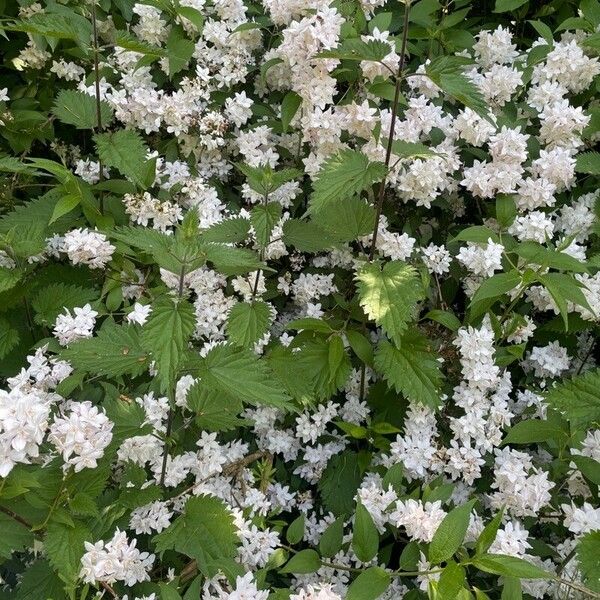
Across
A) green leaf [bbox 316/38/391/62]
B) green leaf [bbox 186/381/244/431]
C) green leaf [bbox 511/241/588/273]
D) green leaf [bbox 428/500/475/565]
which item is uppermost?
green leaf [bbox 316/38/391/62]

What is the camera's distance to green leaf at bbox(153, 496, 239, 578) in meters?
1.77

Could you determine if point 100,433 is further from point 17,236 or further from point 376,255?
point 376,255

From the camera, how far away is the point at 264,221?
7.07 feet

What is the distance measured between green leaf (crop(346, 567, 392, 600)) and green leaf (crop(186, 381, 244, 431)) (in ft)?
1.73

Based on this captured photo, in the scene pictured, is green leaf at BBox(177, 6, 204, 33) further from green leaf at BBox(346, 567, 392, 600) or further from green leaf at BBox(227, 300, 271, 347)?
green leaf at BBox(346, 567, 392, 600)

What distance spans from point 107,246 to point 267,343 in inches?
25.9

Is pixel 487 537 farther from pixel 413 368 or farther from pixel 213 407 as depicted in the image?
pixel 213 407

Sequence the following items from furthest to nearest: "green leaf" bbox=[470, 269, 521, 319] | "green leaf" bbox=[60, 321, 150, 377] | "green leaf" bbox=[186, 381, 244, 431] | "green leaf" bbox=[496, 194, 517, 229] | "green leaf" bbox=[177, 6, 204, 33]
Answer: "green leaf" bbox=[177, 6, 204, 33] → "green leaf" bbox=[496, 194, 517, 229] → "green leaf" bbox=[470, 269, 521, 319] → "green leaf" bbox=[186, 381, 244, 431] → "green leaf" bbox=[60, 321, 150, 377]

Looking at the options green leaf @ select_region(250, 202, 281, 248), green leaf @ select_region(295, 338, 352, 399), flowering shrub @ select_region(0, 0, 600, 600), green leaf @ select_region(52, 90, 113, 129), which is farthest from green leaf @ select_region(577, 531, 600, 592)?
green leaf @ select_region(52, 90, 113, 129)

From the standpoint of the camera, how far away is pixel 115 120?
2885mm

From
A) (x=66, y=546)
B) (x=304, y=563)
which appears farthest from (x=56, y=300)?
(x=304, y=563)

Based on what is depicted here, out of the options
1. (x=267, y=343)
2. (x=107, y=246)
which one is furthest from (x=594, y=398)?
(x=107, y=246)

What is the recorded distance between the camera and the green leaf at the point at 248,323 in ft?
6.64

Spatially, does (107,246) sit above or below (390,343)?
above
